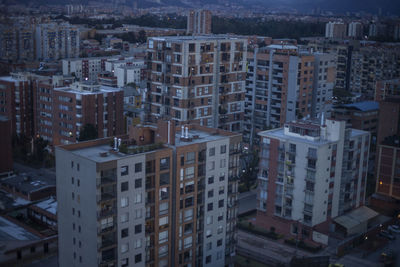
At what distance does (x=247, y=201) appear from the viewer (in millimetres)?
18453

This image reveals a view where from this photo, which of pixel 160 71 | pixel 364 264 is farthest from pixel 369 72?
pixel 364 264

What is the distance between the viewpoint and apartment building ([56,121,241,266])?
34.6 ft

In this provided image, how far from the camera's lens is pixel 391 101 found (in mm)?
21328

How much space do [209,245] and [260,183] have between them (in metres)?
3.83

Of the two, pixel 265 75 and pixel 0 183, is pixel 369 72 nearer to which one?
pixel 265 75

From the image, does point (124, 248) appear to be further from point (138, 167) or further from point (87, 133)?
point (87, 133)

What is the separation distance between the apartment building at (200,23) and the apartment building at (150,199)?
44.9 metres

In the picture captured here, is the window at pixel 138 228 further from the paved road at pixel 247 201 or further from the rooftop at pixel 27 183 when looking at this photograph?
the rooftop at pixel 27 183

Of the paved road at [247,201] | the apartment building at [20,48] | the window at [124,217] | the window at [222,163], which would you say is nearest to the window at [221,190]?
the window at [222,163]

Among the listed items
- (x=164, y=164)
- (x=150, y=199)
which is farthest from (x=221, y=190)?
(x=150, y=199)

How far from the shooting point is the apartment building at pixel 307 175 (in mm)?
14711

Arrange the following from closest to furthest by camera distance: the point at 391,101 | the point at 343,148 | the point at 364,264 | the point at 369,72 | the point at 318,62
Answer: the point at 364,264
the point at 343,148
the point at 391,101
the point at 318,62
the point at 369,72

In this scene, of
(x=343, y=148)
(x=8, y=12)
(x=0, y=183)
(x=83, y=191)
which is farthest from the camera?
(x=0, y=183)

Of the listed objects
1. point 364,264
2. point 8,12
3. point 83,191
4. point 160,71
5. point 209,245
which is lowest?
point 364,264
